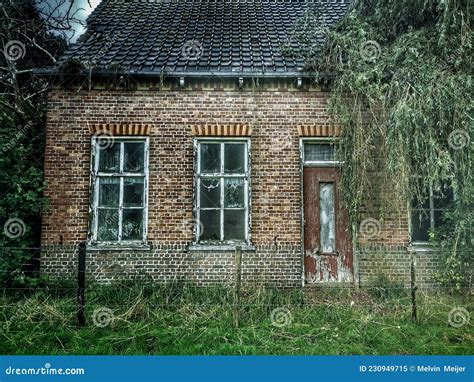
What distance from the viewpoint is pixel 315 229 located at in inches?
316

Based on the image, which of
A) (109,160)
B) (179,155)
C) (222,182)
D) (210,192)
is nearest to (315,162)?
(222,182)

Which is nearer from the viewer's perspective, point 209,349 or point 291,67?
point 209,349

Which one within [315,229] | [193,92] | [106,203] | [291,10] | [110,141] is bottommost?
[315,229]

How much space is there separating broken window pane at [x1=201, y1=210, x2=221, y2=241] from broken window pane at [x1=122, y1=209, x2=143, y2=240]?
48.6 inches

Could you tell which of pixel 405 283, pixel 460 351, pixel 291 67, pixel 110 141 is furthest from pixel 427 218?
pixel 110 141

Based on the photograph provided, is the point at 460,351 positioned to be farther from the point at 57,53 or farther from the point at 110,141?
the point at 57,53

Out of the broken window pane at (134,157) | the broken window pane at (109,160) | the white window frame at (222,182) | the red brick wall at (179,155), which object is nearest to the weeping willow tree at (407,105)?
the red brick wall at (179,155)

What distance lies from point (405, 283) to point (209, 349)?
448cm

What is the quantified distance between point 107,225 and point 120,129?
1.93 m

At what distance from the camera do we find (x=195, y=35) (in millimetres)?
9578

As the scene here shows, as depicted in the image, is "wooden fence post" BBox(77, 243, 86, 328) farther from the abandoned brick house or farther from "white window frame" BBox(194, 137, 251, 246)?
"white window frame" BBox(194, 137, 251, 246)

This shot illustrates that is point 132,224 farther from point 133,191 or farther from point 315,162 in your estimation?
point 315,162

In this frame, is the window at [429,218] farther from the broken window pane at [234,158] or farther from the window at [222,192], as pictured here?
the broken window pane at [234,158]

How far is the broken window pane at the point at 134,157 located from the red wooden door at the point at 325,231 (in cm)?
333
